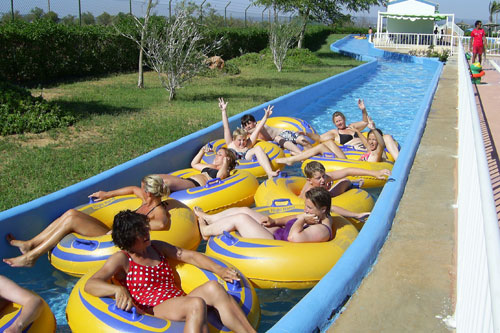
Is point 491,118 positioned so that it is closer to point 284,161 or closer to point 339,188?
point 284,161

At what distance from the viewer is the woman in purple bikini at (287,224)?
4227mm

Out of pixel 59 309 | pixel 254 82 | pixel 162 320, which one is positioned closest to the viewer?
pixel 162 320

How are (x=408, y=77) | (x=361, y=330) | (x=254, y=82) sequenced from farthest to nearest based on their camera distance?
(x=408, y=77) → (x=254, y=82) → (x=361, y=330)

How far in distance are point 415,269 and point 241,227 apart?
1537 mm

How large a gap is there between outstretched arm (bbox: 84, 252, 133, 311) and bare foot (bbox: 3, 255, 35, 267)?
4.33 feet

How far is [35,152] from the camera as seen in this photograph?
6.97 meters

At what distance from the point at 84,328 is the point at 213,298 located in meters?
0.83

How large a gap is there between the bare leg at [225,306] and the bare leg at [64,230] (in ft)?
5.57

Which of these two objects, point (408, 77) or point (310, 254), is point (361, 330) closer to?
point (310, 254)

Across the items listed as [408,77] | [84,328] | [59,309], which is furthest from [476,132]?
[408,77]

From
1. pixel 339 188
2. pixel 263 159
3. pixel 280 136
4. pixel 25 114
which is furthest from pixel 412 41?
pixel 339 188

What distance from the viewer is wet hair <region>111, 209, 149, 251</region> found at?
341 cm

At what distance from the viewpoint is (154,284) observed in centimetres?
350

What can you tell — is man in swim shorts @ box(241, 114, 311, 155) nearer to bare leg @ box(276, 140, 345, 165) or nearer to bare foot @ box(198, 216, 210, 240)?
bare leg @ box(276, 140, 345, 165)
